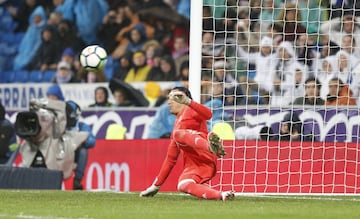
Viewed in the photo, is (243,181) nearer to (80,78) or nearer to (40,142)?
(40,142)

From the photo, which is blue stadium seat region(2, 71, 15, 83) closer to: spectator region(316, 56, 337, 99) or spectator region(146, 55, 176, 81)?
spectator region(146, 55, 176, 81)

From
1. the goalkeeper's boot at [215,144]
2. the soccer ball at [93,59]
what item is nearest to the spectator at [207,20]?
the soccer ball at [93,59]

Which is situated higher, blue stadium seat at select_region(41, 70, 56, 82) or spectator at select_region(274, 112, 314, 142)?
blue stadium seat at select_region(41, 70, 56, 82)

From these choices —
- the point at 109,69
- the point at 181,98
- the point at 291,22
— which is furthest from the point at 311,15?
the point at 109,69

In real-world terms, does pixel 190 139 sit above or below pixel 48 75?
below

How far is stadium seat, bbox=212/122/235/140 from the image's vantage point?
50.5 ft

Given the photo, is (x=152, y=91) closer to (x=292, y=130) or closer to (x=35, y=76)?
(x=35, y=76)

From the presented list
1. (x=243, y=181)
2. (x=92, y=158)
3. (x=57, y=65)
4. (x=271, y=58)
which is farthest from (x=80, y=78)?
(x=243, y=181)

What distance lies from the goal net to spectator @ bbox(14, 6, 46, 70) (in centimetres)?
626

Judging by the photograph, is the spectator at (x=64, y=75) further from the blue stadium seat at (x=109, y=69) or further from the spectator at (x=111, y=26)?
the spectator at (x=111, y=26)

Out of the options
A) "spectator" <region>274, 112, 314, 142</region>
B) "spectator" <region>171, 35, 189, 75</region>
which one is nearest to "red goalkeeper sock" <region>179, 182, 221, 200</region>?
"spectator" <region>274, 112, 314, 142</region>

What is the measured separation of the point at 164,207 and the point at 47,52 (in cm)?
1257

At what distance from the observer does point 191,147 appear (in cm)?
1206

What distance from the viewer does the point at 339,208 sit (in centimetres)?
1068
